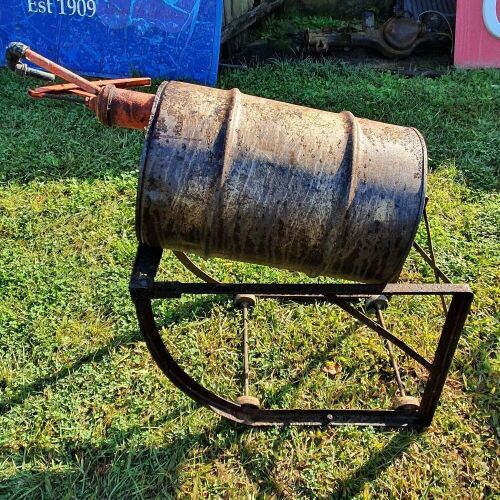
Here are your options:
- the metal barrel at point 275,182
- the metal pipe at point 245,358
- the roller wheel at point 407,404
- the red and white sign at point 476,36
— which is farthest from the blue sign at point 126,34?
the roller wheel at point 407,404

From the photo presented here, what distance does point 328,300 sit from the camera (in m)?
2.37

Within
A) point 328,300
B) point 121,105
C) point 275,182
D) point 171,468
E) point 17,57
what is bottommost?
point 171,468

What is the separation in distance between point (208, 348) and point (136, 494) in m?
0.88

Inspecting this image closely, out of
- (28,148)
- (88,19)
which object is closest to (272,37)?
(88,19)

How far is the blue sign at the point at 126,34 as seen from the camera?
5.10 metres

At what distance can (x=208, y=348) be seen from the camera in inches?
123

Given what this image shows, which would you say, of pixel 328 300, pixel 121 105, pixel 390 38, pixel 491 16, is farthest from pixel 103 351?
pixel 491 16

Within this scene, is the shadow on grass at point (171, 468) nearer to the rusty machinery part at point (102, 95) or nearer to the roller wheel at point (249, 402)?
the roller wheel at point (249, 402)

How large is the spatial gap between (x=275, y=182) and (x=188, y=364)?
1.54 meters

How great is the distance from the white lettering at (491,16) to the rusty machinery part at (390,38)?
401 millimetres

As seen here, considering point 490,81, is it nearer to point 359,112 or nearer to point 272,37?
point 359,112

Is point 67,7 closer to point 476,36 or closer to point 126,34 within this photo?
point 126,34

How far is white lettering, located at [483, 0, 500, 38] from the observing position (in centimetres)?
538

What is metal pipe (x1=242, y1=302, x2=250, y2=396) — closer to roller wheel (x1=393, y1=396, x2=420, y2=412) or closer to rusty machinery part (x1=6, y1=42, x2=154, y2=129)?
roller wheel (x1=393, y1=396, x2=420, y2=412)
